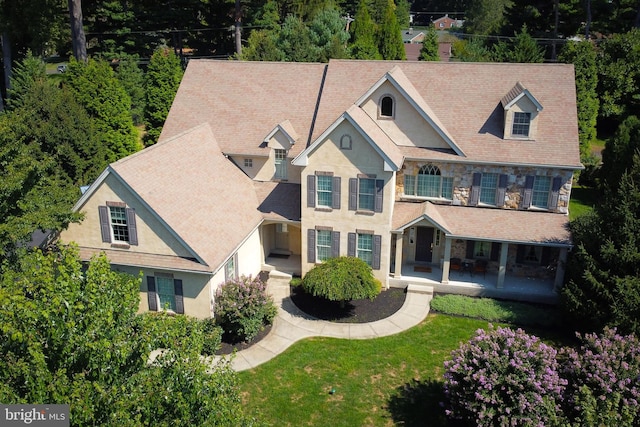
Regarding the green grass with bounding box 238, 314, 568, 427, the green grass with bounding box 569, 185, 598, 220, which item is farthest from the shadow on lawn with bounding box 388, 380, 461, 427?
the green grass with bounding box 569, 185, 598, 220

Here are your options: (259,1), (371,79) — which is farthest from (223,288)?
(259,1)

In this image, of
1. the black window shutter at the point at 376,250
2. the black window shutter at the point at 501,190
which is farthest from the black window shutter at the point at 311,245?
the black window shutter at the point at 501,190

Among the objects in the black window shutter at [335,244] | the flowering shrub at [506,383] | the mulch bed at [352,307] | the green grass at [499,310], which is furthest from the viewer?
the black window shutter at [335,244]

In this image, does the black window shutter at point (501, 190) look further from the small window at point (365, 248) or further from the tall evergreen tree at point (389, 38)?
the tall evergreen tree at point (389, 38)

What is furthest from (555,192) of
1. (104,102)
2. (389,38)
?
(389,38)

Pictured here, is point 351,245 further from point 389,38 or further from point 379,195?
point 389,38

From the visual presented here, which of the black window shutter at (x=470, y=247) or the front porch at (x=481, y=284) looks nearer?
the front porch at (x=481, y=284)

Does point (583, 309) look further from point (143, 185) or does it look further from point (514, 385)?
point (143, 185)

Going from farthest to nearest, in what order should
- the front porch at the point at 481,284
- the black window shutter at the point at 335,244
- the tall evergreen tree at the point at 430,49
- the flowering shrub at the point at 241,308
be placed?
the tall evergreen tree at the point at 430,49, the black window shutter at the point at 335,244, the front porch at the point at 481,284, the flowering shrub at the point at 241,308
